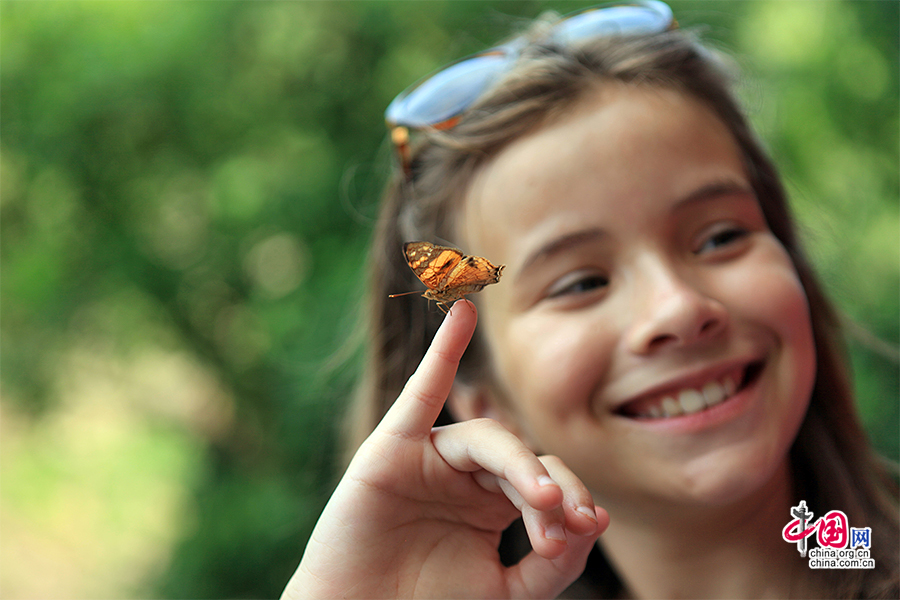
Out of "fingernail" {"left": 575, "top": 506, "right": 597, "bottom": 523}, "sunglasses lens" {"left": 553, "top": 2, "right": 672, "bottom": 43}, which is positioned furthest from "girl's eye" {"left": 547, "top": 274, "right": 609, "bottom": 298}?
"sunglasses lens" {"left": 553, "top": 2, "right": 672, "bottom": 43}

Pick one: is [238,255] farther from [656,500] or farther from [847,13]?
[847,13]

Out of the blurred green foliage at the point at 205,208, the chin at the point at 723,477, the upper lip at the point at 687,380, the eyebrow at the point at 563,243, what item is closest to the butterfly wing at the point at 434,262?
the eyebrow at the point at 563,243

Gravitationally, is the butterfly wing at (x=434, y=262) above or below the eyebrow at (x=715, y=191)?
above

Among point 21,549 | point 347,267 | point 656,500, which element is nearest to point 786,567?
point 656,500

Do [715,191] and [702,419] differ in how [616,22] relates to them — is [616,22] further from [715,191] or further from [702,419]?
[702,419]

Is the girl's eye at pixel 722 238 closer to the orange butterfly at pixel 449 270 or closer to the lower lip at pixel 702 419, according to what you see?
the lower lip at pixel 702 419

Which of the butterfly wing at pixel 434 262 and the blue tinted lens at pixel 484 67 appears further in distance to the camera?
the blue tinted lens at pixel 484 67

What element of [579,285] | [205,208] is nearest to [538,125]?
[579,285]

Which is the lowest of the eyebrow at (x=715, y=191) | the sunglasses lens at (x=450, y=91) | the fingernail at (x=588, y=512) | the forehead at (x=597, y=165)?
the fingernail at (x=588, y=512)

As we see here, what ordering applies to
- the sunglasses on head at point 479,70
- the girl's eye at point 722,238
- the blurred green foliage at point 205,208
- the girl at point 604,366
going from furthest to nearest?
the blurred green foliage at point 205,208
the sunglasses on head at point 479,70
the girl's eye at point 722,238
the girl at point 604,366
